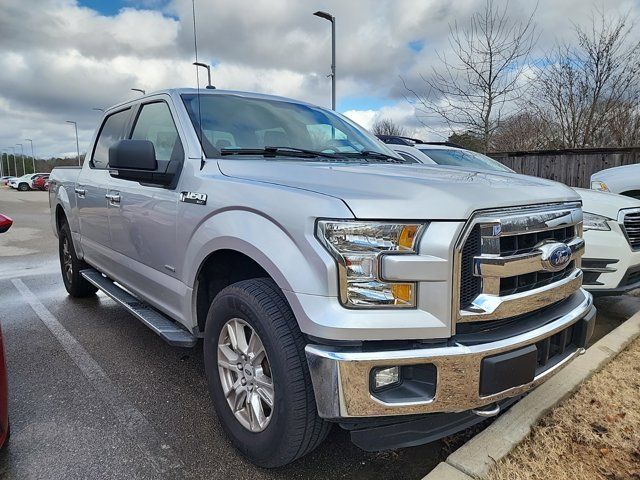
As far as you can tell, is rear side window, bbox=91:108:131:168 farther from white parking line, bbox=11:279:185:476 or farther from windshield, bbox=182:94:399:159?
white parking line, bbox=11:279:185:476

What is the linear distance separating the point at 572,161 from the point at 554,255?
10.1m

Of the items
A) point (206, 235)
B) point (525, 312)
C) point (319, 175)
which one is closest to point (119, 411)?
point (206, 235)

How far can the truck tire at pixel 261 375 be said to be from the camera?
1.96 metres

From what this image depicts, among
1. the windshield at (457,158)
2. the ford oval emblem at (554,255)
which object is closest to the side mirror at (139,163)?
the ford oval emblem at (554,255)

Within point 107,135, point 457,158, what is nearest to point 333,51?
point 457,158

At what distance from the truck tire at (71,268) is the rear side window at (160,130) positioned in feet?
6.62

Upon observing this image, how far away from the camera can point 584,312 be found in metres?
2.37

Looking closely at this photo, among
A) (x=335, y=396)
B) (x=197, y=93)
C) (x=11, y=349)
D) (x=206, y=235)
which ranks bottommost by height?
(x=11, y=349)

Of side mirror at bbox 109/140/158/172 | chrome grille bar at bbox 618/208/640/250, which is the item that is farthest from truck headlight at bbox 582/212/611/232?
side mirror at bbox 109/140/158/172

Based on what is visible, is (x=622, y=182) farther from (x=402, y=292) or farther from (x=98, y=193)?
(x=98, y=193)

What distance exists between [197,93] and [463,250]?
7.17ft

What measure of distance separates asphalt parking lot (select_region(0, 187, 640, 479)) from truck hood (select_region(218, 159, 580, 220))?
135cm

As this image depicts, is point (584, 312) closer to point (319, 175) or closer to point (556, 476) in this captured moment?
point (556, 476)

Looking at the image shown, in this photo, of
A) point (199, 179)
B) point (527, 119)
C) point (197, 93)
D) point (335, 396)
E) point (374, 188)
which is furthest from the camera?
point (527, 119)
